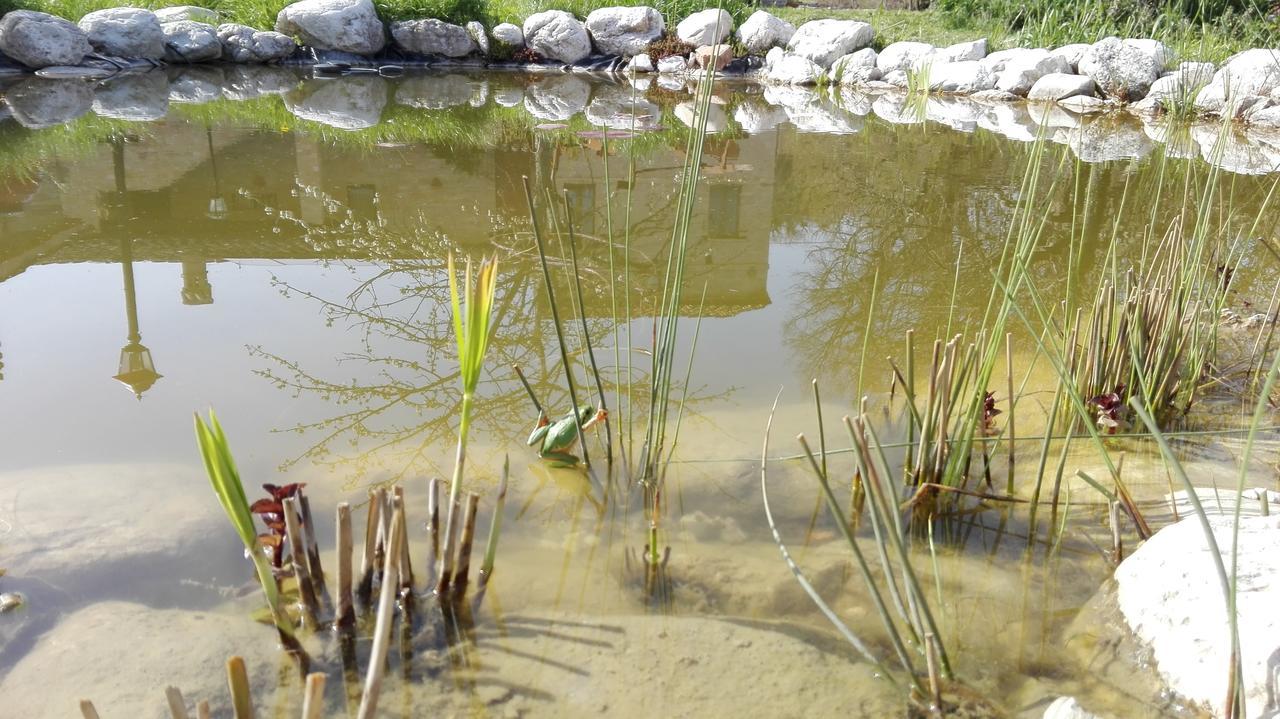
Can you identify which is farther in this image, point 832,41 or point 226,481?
point 832,41

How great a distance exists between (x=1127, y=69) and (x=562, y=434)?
908cm

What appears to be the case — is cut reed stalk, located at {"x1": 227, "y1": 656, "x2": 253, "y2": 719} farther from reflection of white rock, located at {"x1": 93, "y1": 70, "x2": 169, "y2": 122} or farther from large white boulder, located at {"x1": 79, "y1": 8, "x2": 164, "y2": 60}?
large white boulder, located at {"x1": 79, "y1": 8, "x2": 164, "y2": 60}

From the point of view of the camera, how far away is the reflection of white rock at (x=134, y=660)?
140 centimetres

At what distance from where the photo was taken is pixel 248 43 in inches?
430

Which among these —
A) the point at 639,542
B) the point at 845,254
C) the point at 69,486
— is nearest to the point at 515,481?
the point at 639,542

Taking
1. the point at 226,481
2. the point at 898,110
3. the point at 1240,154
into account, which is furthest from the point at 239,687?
the point at 898,110

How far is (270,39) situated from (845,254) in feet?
30.7

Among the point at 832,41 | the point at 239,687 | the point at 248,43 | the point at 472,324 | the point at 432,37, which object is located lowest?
the point at 239,687

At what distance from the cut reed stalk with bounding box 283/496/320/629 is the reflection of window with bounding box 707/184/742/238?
3.14 m

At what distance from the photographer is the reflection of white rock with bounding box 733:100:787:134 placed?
7.53 m

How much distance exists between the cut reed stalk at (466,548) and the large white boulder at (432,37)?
1093 centimetres

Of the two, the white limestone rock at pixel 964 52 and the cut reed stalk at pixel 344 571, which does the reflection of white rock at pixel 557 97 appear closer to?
the white limestone rock at pixel 964 52

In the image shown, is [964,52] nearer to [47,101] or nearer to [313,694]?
[47,101]

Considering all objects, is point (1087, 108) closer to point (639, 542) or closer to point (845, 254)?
point (845, 254)
